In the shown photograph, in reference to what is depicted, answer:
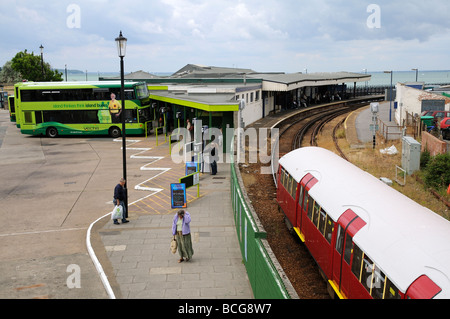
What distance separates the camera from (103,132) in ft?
119

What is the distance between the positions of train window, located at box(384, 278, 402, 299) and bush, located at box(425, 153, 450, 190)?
45.7 feet

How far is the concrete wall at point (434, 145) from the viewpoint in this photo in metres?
22.4

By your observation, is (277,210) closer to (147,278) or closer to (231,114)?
(147,278)

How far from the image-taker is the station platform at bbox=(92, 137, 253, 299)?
10758mm

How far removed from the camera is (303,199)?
13164mm

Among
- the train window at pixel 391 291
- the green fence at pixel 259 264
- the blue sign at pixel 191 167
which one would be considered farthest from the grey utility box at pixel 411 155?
the train window at pixel 391 291

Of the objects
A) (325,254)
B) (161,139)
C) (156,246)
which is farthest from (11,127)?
(325,254)

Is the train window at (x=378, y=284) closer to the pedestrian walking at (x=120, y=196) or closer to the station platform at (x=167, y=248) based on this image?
the station platform at (x=167, y=248)

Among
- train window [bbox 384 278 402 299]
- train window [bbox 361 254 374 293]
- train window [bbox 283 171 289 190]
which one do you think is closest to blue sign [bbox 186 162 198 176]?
train window [bbox 283 171 289 190]

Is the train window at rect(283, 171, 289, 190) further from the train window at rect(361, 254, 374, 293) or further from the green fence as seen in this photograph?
the train window at rect(361, 254, 374, 293)

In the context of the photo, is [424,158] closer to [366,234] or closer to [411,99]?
[411,99]

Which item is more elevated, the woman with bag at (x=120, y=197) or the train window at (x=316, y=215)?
the train window at (x=316, y=215)

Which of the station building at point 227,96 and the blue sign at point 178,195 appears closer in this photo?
the blue sign at point 178,195

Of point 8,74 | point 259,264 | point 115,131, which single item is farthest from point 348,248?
point 8,74
